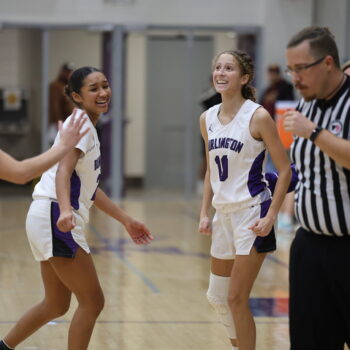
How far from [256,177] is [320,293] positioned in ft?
3.39

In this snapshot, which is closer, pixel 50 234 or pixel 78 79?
pixel 50 234

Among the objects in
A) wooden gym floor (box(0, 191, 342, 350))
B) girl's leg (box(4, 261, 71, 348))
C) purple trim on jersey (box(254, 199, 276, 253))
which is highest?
purple trim on jersey (box(254, 199, 276, 253))

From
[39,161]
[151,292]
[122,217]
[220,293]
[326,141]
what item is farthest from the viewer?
[151,292]

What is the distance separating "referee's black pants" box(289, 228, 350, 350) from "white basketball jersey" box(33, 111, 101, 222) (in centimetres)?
122

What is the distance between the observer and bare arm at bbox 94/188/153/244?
448cm

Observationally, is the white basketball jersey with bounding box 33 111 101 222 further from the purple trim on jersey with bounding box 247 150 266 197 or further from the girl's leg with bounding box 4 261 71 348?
the purple trim on jersey with bounding box 247 150 266 197

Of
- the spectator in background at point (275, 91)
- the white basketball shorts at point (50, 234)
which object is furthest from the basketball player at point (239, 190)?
the spectator in background at point (275, 91)

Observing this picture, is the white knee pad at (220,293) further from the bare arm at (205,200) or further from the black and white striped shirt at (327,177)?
the black and white striped shirt at (327,177)

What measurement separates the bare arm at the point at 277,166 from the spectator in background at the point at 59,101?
27.3 ft

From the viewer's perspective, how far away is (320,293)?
3328 millimetres

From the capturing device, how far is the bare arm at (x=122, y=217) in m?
4.48

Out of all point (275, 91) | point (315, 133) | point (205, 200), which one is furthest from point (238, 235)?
point (275, 91)

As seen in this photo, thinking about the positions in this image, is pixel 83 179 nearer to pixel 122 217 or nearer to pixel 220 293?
pixel 122 217

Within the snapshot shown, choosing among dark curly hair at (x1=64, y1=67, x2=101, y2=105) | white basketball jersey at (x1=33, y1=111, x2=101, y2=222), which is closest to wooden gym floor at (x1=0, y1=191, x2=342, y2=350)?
white basketball jersey at (x1=33, y1=111, x2=101, y2=222)
